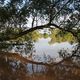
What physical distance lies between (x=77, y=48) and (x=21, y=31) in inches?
74.6

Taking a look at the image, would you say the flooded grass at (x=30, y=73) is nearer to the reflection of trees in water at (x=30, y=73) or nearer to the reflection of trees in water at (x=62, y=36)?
the reflection of trees in water at (x=30, y=73)

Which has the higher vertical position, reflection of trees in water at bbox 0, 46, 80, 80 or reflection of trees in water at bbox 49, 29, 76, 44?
reflection of trees in water at bbox 49, 29, 76, 44

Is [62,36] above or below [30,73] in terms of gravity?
Answer: above

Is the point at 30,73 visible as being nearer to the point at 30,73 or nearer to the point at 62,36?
the point at 30,73

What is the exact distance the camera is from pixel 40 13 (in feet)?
27.1

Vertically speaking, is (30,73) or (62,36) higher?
(62,36)

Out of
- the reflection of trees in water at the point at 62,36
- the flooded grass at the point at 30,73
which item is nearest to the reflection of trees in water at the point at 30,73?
the flooded grass at the point at 30,73

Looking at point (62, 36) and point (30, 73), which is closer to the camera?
point (30, 73)

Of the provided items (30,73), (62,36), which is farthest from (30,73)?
(62,36)

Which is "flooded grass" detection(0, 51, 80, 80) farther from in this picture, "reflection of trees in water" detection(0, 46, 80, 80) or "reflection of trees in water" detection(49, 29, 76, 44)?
"reflection of trees in water" detection(49, 29, 76, 44)

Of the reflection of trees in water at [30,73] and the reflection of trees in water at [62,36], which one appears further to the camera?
the reflection of trees in water at [62,36]

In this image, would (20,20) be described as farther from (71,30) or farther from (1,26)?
(71,30)

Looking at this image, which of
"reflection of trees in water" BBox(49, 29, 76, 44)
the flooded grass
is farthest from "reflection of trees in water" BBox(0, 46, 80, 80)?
"reflection of trees in water" BBox(49, 29, 76, 44)

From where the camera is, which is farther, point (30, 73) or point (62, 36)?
point (62, 36)
